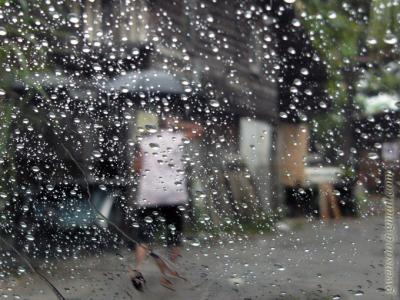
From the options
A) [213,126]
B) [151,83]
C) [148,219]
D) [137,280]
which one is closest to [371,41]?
[213,126]

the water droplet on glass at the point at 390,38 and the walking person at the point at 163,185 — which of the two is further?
the walking person at the point at 163,185

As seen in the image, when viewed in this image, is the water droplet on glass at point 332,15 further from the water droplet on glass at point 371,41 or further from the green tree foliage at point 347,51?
the water droplet on glass at point 371,41

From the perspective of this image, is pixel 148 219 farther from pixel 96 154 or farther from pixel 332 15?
pixel 332 15

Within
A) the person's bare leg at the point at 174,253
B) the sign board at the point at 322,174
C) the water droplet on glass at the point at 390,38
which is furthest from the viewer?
the person's bare leg at the point at 174,253

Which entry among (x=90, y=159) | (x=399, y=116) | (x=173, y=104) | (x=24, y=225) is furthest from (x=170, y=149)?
(x=399, y=116)

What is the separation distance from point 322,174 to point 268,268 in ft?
1.42

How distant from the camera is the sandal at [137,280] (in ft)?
7.40

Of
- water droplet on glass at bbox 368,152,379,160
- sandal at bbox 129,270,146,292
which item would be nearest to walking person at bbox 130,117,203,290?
sandal at bbox 129,270,146,292

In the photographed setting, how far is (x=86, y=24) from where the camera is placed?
90.6 inches

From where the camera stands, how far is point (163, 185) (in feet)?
7.36

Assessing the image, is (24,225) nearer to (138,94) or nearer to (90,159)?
(90,159)

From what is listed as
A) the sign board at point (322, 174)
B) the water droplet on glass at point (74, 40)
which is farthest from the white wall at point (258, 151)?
the water droplet on glass at point (74, 40)

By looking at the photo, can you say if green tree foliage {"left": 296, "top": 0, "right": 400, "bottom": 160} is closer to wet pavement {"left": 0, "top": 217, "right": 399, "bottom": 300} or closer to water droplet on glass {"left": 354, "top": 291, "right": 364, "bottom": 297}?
wet pavement {"left": 0, "top": 217, "right": 399, "bottom": 300}

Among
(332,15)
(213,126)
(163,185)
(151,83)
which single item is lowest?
(163,185)
